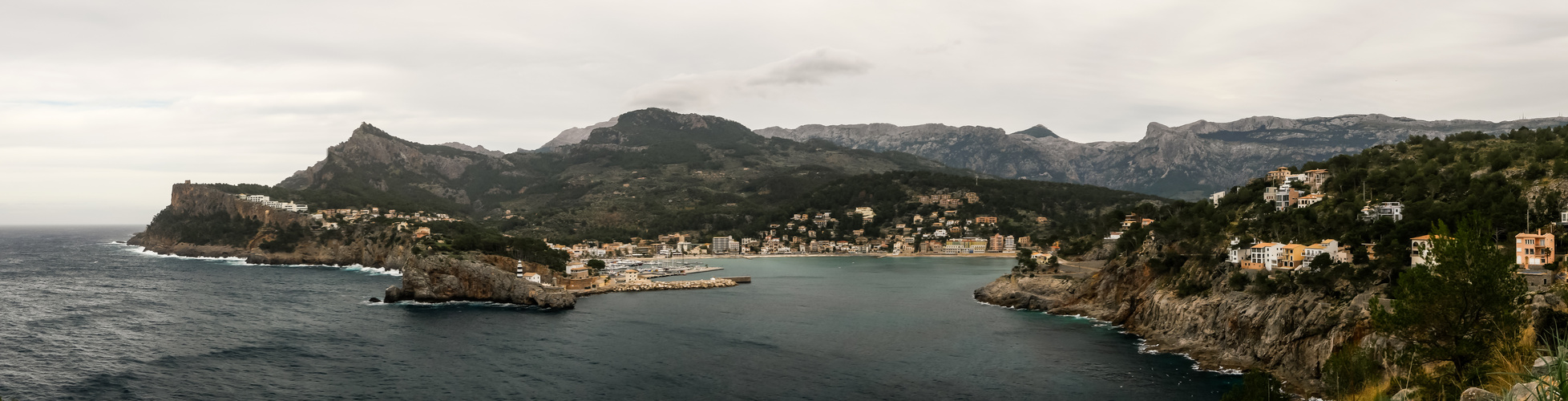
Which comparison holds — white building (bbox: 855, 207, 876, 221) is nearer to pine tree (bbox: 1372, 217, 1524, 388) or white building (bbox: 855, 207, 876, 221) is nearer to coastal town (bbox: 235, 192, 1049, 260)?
coastal town (bbox: 235, 192, 1049, 260)

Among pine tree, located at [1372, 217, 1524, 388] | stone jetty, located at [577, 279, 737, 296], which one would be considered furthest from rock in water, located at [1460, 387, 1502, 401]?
stone jetty, located at [577, 279, 737, 296]

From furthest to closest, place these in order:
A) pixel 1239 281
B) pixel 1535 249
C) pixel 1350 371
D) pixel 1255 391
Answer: pixel 1239 281 → pixel 1535 249 → pixel 1255 391 → pixel 1350 371

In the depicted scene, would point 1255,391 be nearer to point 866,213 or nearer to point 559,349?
point 559,349

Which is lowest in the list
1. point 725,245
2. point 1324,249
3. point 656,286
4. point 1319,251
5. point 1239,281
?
point 656,286

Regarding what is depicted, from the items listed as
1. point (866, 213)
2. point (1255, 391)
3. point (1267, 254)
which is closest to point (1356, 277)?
point (1267, 254)

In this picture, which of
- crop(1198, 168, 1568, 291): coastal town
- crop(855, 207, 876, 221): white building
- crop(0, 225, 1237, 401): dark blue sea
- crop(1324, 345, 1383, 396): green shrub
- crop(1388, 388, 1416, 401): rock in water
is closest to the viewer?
crop(1388, 388, 1416, 401): rock in water

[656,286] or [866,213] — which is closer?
[656,286]
